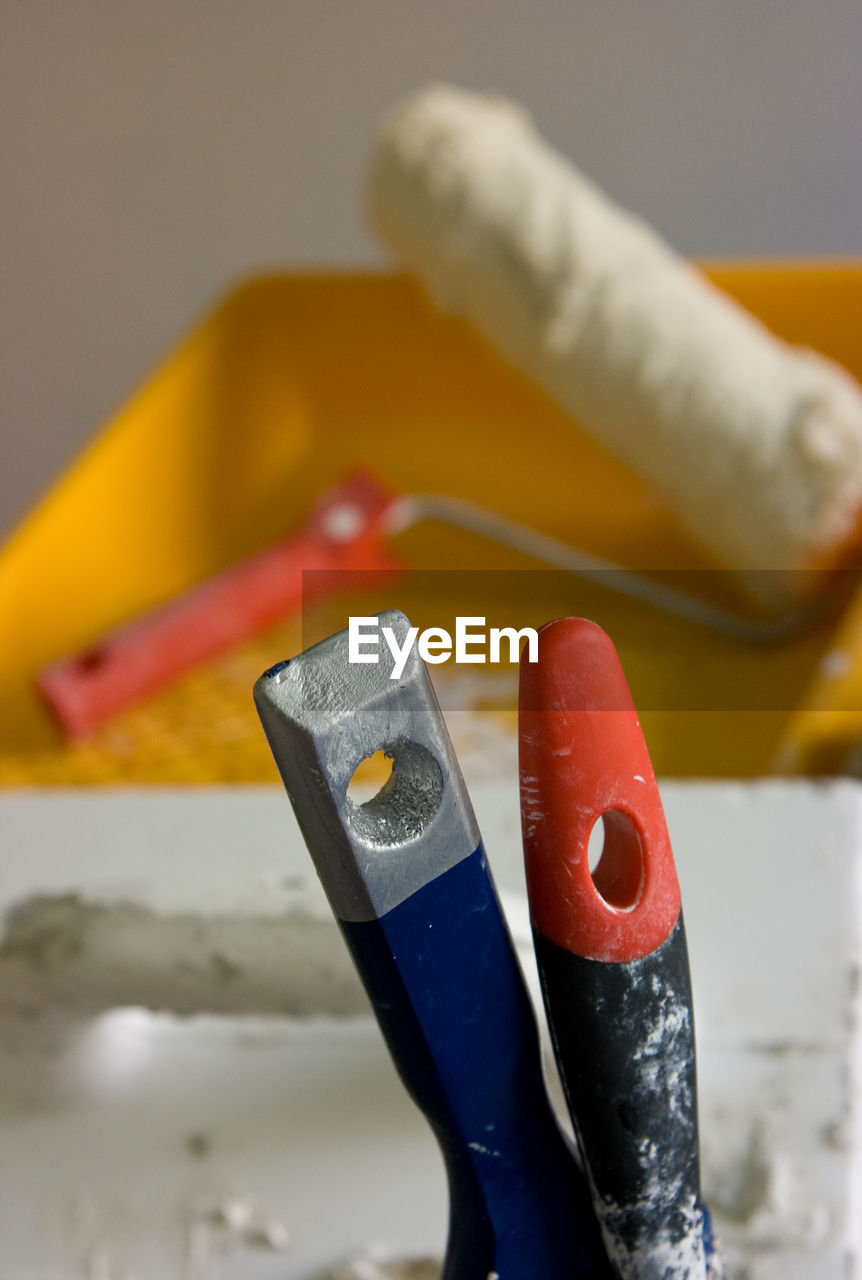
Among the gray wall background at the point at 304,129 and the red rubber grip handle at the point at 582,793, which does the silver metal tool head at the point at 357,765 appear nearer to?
the red rubber grip handle at the point at 582,793

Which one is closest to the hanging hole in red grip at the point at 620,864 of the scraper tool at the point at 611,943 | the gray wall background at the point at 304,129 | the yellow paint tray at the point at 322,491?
the scraper tool at the point at 611,943

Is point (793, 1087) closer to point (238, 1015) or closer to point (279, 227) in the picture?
point (238, 1015)

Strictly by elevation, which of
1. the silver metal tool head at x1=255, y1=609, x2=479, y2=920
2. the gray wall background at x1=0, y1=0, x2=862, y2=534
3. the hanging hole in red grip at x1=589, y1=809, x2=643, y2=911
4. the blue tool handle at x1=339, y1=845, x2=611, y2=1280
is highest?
the gray wall background at x1=0, y1=0, x2=862, y2=534

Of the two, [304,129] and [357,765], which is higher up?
[304,129]

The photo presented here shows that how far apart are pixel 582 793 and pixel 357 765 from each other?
35 mm

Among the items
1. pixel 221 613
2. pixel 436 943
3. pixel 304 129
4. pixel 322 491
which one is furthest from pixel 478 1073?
pixel 304 129

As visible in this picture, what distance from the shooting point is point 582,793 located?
18 centimetres

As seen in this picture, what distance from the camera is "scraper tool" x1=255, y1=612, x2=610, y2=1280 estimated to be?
160mm

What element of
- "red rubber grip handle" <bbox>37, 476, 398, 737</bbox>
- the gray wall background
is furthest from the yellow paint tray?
the gray wall background

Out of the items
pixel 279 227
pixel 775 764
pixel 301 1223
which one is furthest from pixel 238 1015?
pixel 279 227

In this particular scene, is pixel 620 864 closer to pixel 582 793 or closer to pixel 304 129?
pixel 582 793

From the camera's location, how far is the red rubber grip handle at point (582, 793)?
176 millimetres

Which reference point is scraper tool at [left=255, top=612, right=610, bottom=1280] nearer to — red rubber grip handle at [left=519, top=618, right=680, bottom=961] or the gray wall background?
red rubber grip handle at [left=519, top=618, right=680, bottom=961]

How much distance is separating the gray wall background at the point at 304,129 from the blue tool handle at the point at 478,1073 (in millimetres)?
804
